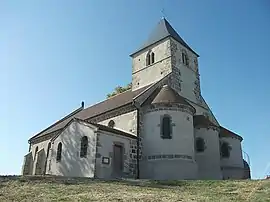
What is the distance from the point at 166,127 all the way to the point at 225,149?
6.60m

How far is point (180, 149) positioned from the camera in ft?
68.8

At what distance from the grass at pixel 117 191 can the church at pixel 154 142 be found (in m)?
6.43

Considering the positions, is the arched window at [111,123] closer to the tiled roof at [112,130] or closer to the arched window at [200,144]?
the tiled roof at [112,130]

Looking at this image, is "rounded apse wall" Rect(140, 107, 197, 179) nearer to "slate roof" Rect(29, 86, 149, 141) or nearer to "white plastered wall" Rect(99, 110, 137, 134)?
"white plastered wall" Rect(99, 110, 137, 134)

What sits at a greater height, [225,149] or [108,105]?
[108,105]

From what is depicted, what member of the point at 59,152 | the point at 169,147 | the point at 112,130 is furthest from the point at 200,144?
the point at 59,152

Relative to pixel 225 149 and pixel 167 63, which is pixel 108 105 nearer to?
→ pixel 167 63

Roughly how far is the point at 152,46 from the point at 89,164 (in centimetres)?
1487

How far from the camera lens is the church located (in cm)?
2047

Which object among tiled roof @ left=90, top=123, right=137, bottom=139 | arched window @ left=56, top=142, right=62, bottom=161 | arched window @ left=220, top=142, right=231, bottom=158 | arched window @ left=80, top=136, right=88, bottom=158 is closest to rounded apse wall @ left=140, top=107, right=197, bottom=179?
tiled roof @ left=90, top=123, right=137, bottom=139

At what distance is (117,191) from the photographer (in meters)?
11.4

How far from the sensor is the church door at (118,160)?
810 inches

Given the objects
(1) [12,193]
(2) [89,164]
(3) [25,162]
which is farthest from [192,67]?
(1) [12,193]

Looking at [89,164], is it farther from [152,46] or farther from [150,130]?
[152,46]
